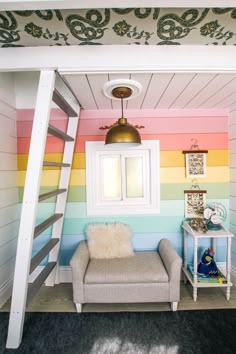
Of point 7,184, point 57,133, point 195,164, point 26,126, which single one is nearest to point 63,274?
point 7,184

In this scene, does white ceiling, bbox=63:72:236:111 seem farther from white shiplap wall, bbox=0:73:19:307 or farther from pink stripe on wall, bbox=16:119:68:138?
white shiplap wall, bbox=0:73:19:307

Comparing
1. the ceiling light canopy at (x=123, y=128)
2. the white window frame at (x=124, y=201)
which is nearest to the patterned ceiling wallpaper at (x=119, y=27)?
the ceiling light canopy at (x=123, y=128)

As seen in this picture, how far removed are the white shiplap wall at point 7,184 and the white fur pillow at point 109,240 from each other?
0.91 m

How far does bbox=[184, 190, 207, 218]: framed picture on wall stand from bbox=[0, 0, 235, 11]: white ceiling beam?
6.43 feet

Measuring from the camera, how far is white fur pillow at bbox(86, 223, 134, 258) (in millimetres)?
2426

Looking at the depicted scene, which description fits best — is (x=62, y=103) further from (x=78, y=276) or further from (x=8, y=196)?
(x=78, y=276)

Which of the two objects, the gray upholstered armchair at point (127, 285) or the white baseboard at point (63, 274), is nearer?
the gray upholstered armchair at point (127, 285)

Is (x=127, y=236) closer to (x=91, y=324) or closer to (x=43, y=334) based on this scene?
(x=91, y=324)

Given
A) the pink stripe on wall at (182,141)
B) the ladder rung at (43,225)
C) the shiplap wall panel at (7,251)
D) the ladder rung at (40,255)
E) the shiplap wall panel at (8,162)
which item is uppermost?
the pink stripe on wall at (182,141)

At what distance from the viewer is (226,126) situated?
262 centimetres

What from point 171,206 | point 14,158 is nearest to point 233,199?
point 171,206

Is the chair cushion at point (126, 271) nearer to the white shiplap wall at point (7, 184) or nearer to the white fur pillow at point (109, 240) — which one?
the white fur pillow at point (109, 240)

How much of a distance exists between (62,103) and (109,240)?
1.60m

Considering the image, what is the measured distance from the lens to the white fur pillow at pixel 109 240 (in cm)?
243
